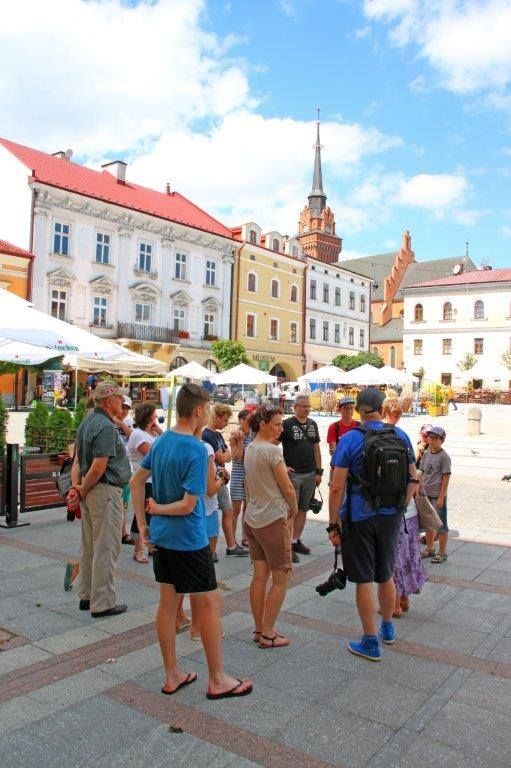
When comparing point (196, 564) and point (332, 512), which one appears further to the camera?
point (332, 512)

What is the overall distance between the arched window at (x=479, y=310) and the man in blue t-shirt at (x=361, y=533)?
2329 inches

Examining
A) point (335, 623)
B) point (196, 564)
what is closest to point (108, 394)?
point (196, 564)

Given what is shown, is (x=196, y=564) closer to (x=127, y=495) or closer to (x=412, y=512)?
(x=412, y=512)

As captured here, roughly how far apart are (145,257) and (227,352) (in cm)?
775

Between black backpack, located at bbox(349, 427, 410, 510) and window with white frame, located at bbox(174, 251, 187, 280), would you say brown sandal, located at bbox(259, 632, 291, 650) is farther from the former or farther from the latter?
window with white frame, located at bbox(174, 251, 187, 280)

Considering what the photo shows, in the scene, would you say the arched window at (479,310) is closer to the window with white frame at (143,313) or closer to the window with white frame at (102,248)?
the window with white frame at (143,313)

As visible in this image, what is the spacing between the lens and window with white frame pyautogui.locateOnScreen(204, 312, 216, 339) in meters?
40.0

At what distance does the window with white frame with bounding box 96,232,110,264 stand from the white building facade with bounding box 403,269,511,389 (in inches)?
1464

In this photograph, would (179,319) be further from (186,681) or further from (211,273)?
A: (186,681)

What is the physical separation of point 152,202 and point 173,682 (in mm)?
37842

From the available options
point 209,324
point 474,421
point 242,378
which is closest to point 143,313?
point 209,324

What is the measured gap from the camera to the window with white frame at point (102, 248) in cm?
3331

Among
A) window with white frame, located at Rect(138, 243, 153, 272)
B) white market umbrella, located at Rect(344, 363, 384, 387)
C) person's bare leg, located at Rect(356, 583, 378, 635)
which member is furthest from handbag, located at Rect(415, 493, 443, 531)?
window with white frame, located at Rect(138, 243, 153, 272)

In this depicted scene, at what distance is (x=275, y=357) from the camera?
150 ft
